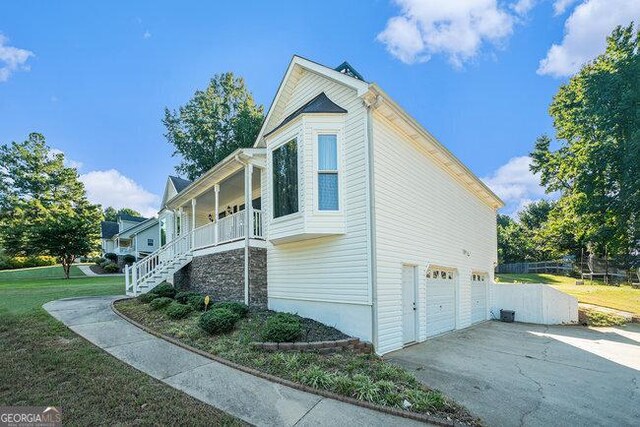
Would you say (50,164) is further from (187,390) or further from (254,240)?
(187,390)

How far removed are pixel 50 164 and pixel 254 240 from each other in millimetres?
43107

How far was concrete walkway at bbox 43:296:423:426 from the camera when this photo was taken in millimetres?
4387

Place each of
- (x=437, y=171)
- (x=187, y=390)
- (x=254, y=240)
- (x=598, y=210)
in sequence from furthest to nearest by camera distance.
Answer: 1. (x=598, y=210)
2. (x=437, y=171)
3. (x=254, y=240)
4. (x=187, y=390)

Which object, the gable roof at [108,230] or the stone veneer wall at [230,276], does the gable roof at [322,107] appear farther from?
the gable roof at [108,230]

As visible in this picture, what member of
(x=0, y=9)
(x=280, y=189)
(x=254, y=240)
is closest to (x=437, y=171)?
(x=280, y=189)

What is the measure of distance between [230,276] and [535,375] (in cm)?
924

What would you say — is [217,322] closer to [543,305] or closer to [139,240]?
[543,305]

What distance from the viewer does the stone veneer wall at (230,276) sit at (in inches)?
416

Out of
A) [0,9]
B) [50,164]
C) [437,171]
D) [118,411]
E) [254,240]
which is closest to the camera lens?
[118,411]

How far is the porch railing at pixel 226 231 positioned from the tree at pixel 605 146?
77.2 feet

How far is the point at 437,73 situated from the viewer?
1494 centimetres

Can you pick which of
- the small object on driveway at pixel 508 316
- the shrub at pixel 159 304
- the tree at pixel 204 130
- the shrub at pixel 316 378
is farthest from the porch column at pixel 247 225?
the tree at pixel 204 130

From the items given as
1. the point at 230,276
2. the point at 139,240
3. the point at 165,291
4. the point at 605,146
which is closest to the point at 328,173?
the point at 230,276

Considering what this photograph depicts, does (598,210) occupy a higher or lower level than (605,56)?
lower
